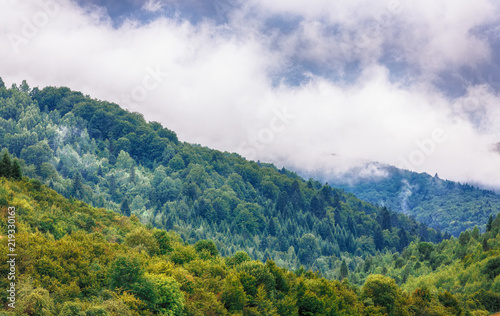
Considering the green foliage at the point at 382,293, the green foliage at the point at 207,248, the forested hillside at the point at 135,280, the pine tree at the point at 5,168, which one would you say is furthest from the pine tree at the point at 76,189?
the green foliage at the point at 382,293

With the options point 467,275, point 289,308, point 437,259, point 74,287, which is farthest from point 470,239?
point 74,287

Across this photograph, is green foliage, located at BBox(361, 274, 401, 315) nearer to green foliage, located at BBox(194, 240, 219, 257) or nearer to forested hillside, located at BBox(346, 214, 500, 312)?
forested hillside, located at BBox(346, 214, 500, 312)

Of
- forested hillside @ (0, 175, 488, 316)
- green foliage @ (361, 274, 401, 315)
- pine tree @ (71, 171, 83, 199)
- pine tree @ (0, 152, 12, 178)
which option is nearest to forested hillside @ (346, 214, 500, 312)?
forested hillside @ (0, 175, 488, 316)

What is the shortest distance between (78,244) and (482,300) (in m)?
85.2

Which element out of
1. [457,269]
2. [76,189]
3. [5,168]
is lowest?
[457,269]

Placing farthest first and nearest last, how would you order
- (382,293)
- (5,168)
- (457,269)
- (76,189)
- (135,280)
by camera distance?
(76,189) < (457,269) < (5,168) < (382,293) < (135,280)

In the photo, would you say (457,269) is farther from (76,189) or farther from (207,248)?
(76,189)

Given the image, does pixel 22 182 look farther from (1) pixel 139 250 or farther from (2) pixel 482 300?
(2) pixel 482 300

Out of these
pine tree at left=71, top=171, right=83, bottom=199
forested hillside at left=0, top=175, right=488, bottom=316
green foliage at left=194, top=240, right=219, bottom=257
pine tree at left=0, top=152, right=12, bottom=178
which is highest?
pine tree at left=71, top=171, right=83, bottom=199

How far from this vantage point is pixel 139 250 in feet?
281

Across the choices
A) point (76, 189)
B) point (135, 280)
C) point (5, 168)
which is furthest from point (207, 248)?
point (76, 189)

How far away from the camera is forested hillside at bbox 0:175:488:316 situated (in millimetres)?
54562

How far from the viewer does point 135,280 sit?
5934 centimetres

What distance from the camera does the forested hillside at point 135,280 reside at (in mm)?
54562
